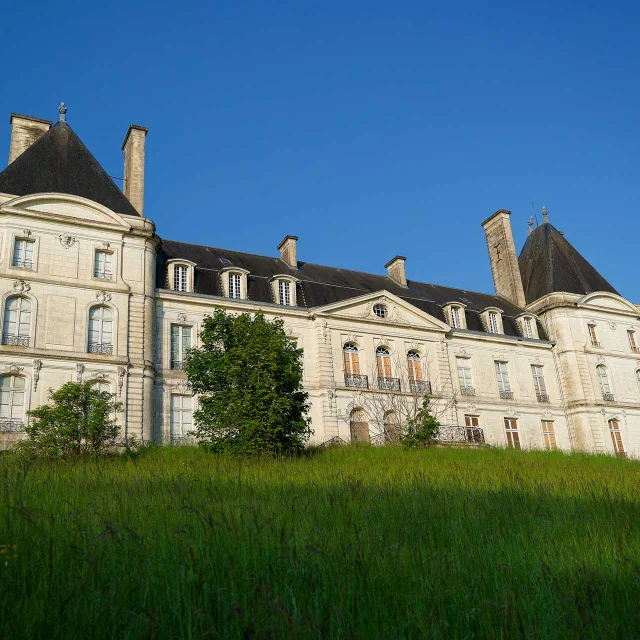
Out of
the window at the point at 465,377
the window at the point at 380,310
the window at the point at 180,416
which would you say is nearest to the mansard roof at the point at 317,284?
the window at the point at 380,310

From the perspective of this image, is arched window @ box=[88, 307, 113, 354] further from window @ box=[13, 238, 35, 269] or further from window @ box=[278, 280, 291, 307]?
window @ box=[278, 280, 291, 307]

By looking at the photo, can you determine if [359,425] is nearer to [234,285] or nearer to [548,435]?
[234,285]

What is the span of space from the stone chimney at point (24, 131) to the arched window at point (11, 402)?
10.3 meters

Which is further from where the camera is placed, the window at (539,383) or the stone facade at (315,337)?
the window at (539,383)

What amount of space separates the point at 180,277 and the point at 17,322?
6663mm

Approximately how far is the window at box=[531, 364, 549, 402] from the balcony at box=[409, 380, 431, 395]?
21.7 ft

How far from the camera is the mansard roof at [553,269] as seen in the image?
117 feet

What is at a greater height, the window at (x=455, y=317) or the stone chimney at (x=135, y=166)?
the stone chimney at (x=135, y=166)

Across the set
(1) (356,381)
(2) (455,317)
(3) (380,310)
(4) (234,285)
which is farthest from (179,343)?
(2) (455,317)

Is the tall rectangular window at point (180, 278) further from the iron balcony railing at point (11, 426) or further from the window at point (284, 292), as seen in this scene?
the iron balcony railing at point (11, 426)

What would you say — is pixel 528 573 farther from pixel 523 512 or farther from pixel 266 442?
pixel 266 442

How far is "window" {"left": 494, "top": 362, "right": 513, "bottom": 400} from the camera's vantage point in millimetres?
32469

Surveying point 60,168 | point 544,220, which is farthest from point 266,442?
point 544,220

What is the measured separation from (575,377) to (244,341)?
20304 millimetres
